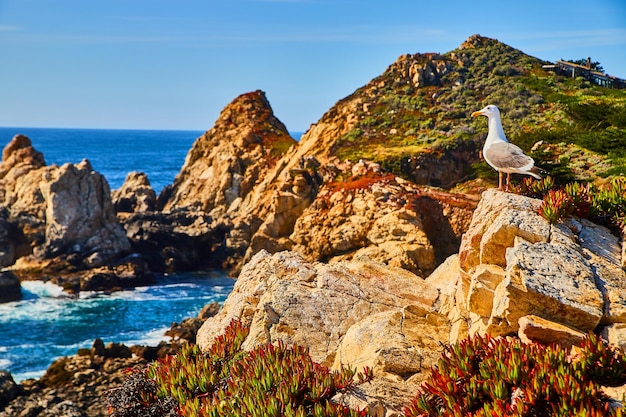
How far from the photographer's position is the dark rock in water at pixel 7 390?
82.9 ft

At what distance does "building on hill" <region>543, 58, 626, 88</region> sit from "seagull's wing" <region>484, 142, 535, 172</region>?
167ft

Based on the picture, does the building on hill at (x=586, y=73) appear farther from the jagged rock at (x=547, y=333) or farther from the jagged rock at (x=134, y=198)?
the jagged rock at (x=547, y=333)

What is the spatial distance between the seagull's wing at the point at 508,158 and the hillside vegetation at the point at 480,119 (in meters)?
20.7

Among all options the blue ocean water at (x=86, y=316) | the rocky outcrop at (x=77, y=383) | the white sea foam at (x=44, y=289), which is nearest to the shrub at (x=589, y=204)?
the rocky outcrop at (x=77, y=383)

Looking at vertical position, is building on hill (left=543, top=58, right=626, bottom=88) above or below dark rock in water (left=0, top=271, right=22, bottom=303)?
above

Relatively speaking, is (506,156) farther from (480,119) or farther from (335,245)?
(480,119)

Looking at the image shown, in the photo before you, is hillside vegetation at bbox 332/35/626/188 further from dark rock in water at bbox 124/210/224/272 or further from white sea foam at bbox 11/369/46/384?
white sea foam at bbox 11/369/46/384

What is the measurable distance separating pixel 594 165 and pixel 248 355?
30495 mm

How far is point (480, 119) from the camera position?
179 feet

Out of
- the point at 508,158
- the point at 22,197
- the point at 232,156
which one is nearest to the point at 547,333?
the point at 508,158

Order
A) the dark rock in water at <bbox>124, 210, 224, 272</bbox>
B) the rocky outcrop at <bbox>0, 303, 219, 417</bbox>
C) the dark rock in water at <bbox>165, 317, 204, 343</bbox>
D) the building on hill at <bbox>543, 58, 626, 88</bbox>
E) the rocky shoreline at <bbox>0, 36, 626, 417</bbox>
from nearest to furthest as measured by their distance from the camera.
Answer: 1. the rocky shoreline at <bbox>0, 36, 626, 417</bbox>
2. the rocky outcrop at <bbox>0, 303, 219, 417</bbox>
3. the dark rock in water at <bbox>165, 317, 204, 343</bbox>
4. the dark rock in water at <bbox>124, 210, 224, 272</bbox>
5. the building on hill at <bbox>543, 58, 626, 88</bbox>

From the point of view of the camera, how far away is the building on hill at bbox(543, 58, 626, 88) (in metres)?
57.3

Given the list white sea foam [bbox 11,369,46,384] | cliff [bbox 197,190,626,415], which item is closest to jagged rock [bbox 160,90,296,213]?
white sea foam [bbox 11,369,46,384]

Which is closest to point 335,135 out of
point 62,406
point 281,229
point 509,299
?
point 281,229
